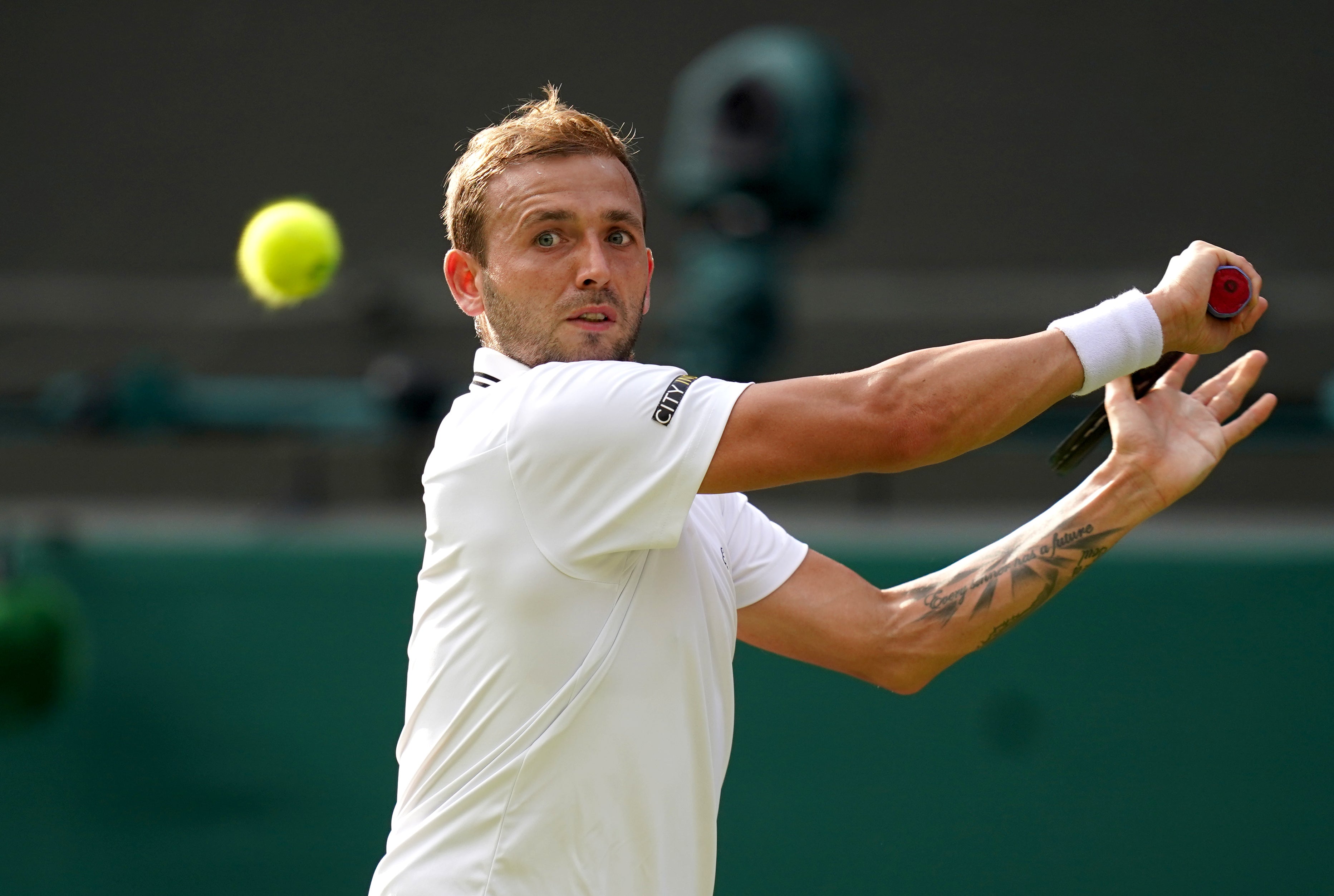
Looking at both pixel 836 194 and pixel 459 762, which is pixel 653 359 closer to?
pixel 836 194

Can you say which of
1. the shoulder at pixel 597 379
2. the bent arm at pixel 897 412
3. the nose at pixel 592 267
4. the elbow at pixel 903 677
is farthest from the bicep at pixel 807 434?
the elbow at pixel 903 677

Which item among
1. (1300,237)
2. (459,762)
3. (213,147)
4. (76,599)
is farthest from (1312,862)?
(213,147)

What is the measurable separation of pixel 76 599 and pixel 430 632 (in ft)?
8.59

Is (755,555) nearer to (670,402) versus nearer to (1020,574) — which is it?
(1020,574)

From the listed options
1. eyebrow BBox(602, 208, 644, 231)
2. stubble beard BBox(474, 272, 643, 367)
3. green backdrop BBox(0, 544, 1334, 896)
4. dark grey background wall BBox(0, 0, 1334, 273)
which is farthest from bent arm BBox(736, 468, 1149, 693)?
dark grey background wall BBox(0, 0, 1334, 273)

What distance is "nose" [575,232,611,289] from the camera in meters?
2.02

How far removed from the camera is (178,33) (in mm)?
7090

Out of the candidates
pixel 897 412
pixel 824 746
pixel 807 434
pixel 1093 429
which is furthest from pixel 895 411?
pixel 824 746

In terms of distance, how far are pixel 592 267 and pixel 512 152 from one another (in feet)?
0.69

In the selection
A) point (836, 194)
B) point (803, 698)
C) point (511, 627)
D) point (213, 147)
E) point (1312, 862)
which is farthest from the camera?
point (213, 147)

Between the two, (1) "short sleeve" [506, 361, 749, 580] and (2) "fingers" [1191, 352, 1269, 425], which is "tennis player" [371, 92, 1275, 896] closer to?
(1) "short sleeve" [506, 361, 749, 580]

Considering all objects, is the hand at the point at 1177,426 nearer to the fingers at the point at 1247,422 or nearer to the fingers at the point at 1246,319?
the fingers at the point at 1247,422

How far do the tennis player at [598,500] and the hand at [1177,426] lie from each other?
0.02m

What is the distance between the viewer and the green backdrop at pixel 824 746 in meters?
3.70
